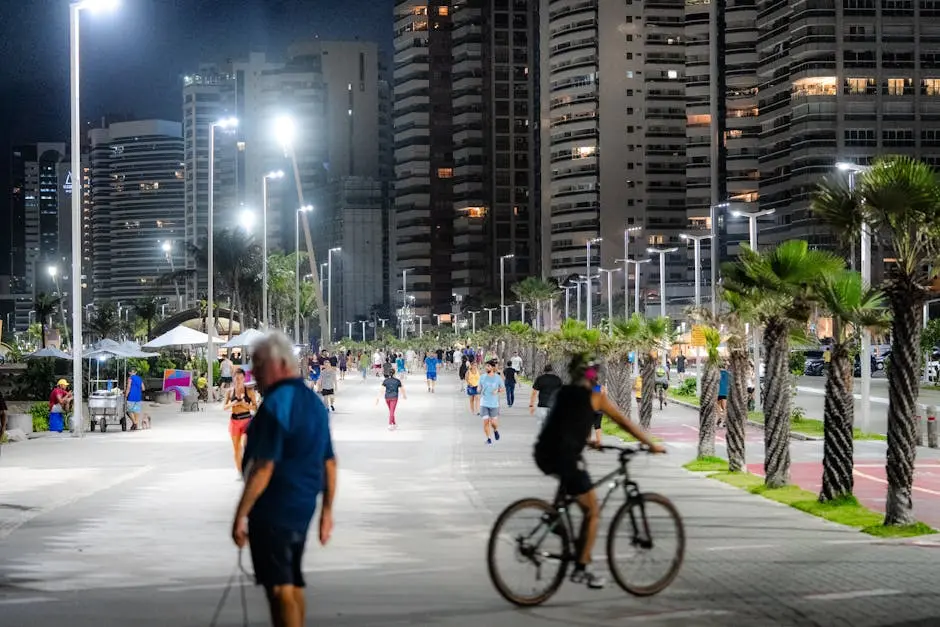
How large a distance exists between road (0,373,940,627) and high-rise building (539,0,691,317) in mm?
156181

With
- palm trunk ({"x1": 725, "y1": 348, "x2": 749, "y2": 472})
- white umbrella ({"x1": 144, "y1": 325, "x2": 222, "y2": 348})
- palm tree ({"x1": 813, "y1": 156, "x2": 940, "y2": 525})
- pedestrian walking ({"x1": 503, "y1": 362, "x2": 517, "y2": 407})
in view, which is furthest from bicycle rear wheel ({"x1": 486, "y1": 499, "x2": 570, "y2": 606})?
white umbrella ({"x1": 144, "y1": 325, "x2": 222, "y2": 348})

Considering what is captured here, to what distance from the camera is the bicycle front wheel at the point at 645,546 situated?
10.6m

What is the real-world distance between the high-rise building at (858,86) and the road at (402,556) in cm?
12146

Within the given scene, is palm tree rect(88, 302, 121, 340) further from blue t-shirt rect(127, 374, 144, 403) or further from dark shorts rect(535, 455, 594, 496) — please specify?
dark shorts rect(535, 455, 594, 496)

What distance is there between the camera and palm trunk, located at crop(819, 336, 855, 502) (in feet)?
57.1

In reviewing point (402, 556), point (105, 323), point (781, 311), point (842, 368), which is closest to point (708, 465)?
point (781, 311)

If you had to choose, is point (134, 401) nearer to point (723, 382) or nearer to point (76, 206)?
point (76, 206)

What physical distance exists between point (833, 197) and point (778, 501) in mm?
3853

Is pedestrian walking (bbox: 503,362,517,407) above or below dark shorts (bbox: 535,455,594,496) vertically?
below

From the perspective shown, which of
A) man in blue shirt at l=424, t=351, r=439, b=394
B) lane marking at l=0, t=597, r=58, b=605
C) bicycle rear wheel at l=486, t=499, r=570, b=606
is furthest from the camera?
man in blue shirt at l=424, t=351, r=439, b=394

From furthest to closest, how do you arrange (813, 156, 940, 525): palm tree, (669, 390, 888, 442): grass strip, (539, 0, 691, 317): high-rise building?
(539, 0, 691, 317): high-rise building < (669, 390, 888, 442): grass strip < (813, 156, 940, 525): palm tree

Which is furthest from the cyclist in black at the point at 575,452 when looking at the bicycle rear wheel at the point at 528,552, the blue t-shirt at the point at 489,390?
the blue t-shirt at the point at 489,390

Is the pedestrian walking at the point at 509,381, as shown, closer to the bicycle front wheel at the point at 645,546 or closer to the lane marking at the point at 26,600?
the bicycle front wheel at the point at 645,546

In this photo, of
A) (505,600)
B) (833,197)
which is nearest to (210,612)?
(505,600)
